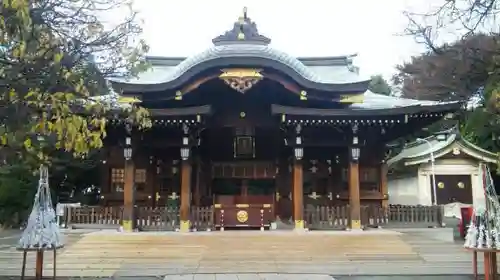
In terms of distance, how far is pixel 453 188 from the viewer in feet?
83.8

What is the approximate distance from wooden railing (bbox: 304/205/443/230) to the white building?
10.2 meters

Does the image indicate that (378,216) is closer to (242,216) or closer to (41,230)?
(242,216)

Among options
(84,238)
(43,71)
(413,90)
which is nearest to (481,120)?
(413,90)

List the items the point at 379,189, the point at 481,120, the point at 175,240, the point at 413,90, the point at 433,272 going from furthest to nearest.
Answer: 1. the point at 413,90
2. the point at 481,120
3. the point at 379,189
4. the point at 175,240
5. the point at 433,272

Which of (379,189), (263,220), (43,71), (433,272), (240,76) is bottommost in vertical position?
(433,272)

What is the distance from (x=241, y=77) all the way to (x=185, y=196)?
3.90m

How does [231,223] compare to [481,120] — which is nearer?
[231,223]

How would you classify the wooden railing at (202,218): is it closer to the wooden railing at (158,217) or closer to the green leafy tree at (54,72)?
the wooden railing at (158,217)

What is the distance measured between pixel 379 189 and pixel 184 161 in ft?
21.9

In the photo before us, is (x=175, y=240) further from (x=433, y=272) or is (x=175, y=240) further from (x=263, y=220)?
(x=433, y=272)

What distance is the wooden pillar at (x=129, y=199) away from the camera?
13.5 m

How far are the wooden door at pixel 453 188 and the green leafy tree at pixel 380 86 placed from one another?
15200 millimetres

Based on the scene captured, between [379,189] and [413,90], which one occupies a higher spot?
[413,90]

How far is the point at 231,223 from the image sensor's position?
550 inches
